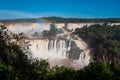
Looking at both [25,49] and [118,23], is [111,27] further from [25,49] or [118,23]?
[25,49]

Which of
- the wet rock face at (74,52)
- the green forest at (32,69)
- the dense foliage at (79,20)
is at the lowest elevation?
the wet rock face at (74,52)

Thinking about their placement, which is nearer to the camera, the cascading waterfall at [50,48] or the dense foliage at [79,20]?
the cascading waterfall at [50,48]

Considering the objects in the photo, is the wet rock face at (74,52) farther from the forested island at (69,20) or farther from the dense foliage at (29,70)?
the dense foliage at (29,70)

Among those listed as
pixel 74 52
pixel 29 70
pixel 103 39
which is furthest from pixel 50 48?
pixel 29 70

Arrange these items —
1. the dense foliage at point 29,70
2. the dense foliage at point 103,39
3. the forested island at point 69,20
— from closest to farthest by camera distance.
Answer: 1. the dense foliage at point 29,70
2. the dense foliage at point 103,39
3. the forested island at point 69,20

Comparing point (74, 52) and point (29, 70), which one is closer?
point (29, 70)

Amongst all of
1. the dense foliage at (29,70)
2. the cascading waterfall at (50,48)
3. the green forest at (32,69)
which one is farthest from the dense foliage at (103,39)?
the dense foliage at (29,70)

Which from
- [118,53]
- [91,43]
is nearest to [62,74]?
[118,53]

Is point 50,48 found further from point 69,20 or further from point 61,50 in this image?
point 69,20
